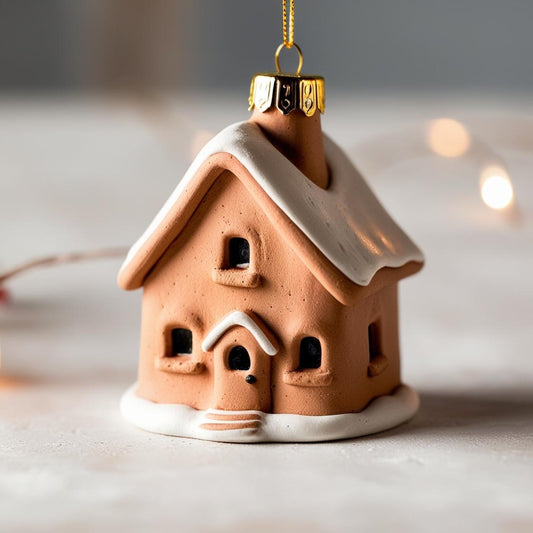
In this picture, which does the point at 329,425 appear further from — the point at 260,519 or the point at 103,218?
the point at 103,218

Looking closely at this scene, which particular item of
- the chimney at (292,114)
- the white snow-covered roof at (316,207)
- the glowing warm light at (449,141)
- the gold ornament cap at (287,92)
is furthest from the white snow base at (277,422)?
the glowing warm light at (449,141)

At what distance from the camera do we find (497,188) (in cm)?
337

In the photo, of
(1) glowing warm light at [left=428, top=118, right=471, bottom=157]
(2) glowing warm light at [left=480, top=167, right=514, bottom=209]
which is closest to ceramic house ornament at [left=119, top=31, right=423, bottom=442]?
(2) glowing warm light at [left=480, top=167, right=514, bottom=209]

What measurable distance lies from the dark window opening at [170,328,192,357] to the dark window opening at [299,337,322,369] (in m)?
0.20

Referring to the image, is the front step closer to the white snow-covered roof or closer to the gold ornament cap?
the white snow-covered roof

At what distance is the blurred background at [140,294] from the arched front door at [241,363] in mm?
80

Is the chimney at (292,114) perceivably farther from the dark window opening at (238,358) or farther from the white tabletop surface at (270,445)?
the white tabletop surface at (270,445)

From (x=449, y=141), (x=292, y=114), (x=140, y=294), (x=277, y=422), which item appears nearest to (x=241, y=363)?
(x=277, y=422)

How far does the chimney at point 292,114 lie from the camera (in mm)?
1925

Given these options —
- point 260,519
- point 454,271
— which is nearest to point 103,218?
point 454,271

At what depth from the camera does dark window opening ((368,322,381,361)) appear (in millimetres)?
2012

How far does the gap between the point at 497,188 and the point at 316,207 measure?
1624 millimetres

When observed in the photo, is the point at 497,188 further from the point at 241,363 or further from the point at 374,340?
the point at 241,363

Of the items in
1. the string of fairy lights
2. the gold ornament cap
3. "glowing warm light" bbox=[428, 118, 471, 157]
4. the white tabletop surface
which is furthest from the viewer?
"glowing warm light" bbox=[428, 118, 471, 157]
